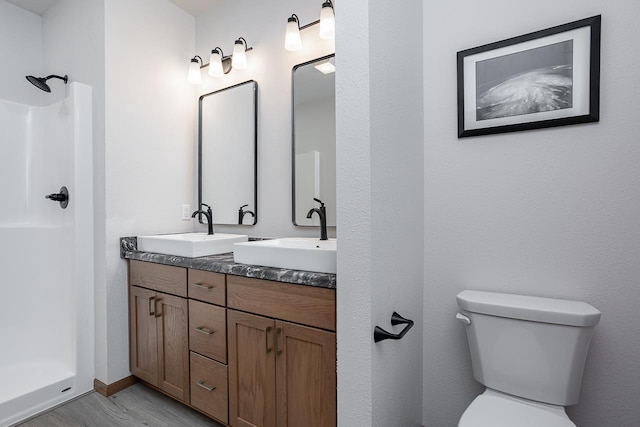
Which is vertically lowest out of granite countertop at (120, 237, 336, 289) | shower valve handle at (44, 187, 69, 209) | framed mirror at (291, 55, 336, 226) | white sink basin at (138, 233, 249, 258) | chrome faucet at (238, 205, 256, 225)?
granite countertop at (120, 237, 336, 289)

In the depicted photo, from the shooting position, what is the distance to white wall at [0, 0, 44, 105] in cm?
235

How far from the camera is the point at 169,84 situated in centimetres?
233

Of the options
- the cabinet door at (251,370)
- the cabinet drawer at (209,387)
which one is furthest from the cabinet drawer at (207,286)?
the cabinet drawer at (209,387)

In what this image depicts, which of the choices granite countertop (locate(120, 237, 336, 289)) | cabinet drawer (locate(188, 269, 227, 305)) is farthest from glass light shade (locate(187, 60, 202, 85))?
cabinet drawer (locate(188, 269, 227, 305))

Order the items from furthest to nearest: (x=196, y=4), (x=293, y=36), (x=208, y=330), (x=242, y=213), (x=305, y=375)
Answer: (x=196, y=4)
(x=242, y=213)
(x=293, y=36)
(x=208, y=330)
(x=305, y=375)

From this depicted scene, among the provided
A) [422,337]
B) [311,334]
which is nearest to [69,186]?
[311,334]

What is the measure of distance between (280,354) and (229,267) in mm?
452

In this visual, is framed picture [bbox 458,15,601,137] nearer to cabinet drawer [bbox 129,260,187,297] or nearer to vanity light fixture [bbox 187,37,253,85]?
vanity light fixture [bbox 187,37,253,85]

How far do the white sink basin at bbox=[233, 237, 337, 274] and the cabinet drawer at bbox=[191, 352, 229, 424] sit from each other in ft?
1.79

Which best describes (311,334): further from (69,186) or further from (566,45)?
(69,186)

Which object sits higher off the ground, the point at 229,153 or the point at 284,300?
A: the point at 229,153

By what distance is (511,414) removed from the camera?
3.62ft

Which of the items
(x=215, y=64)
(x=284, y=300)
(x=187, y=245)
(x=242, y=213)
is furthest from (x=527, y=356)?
(x=215, y=64)

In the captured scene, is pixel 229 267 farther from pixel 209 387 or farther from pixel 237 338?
pixel 209 387
